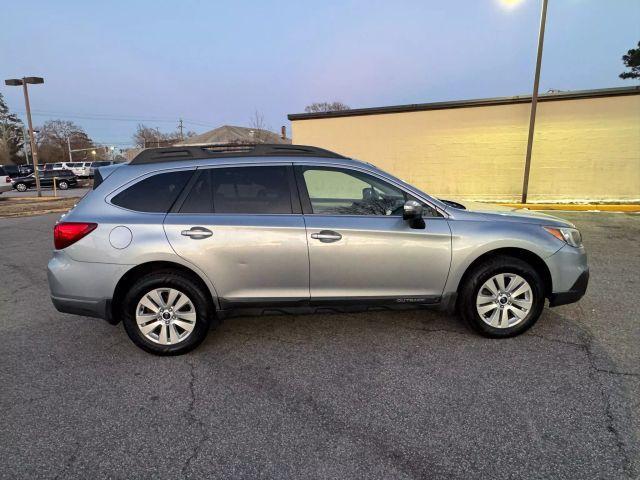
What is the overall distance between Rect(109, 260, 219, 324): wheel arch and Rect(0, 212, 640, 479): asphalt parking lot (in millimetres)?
460

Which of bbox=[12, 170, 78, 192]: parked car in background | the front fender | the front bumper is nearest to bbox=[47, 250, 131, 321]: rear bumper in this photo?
the front fender

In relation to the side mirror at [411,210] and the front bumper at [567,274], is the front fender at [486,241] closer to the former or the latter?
the front bumper at [567,274]

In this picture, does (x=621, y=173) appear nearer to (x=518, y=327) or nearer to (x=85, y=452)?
(x=518, y=327)

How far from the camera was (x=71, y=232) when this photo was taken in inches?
131

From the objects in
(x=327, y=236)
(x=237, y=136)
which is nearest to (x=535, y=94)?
(x=327, y=236)

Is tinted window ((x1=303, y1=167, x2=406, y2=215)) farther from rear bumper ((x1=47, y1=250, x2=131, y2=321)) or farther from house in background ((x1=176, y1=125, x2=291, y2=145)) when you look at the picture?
house in background ((x1=176, y1=125, x2=291, y2=145))

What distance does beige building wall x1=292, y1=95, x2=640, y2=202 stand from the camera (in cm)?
1264

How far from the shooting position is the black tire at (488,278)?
11.7 feet

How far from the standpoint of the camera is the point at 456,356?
3.37 m

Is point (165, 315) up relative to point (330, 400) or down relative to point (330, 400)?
up

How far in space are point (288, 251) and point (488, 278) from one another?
1823 millimetres

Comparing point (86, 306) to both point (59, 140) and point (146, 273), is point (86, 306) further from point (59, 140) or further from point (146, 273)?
point (59, 140)

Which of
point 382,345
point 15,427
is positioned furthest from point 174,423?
point 382,345

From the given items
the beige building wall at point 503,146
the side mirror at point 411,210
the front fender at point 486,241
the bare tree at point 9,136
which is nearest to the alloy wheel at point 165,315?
the side mirror at point 411,210
